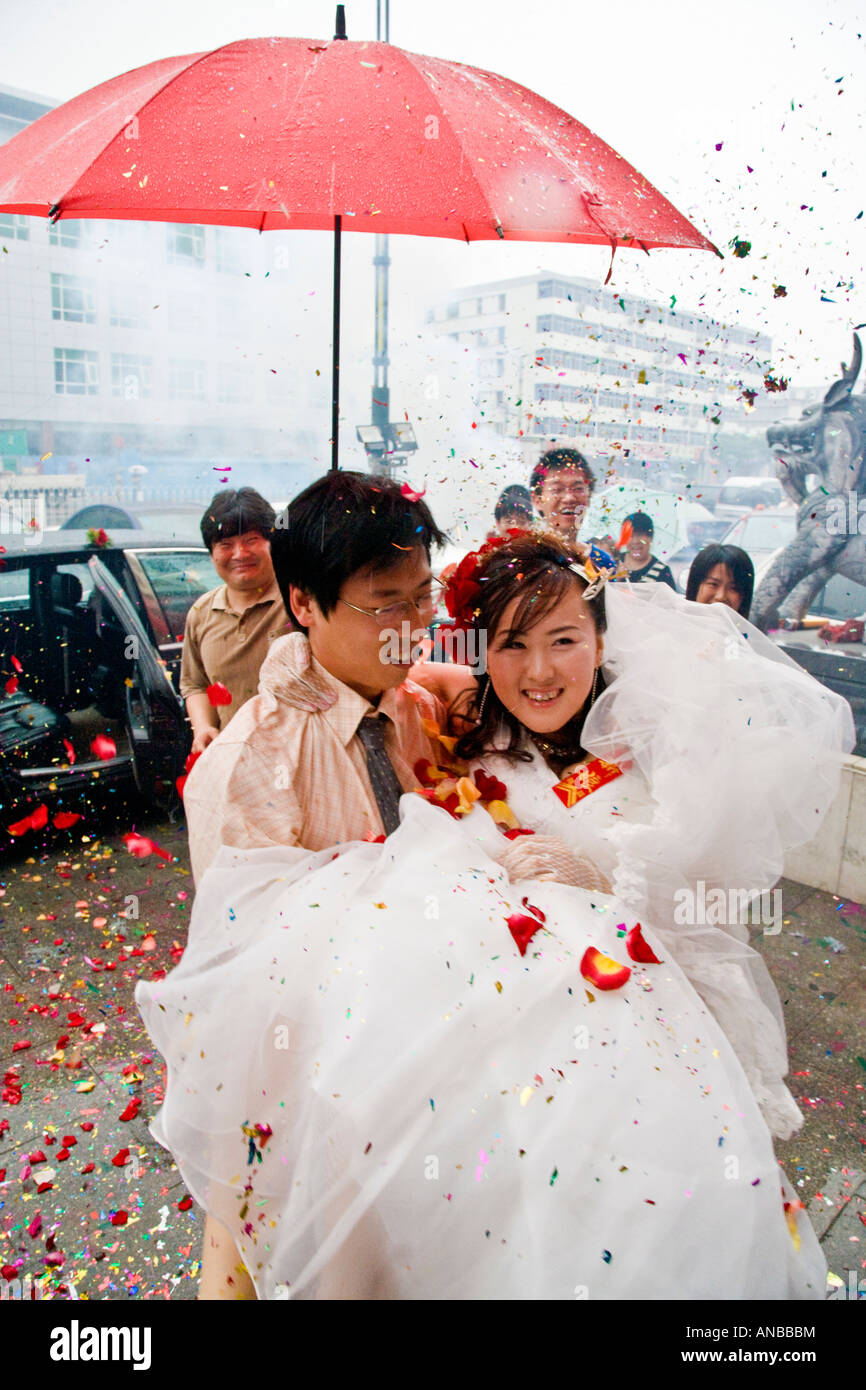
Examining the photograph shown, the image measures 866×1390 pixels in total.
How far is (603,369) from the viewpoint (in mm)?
3938

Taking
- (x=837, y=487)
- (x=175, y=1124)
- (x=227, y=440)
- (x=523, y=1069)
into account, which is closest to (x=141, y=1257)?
(x=175, y=1124)

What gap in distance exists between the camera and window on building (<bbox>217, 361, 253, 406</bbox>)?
30.6ft

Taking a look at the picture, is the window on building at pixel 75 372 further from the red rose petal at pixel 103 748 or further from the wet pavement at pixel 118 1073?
the wet pavement at pixel 118 1073

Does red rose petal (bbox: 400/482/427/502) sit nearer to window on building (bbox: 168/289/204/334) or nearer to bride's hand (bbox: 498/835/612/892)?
bride's hand (bbox: 498/835/612/892)

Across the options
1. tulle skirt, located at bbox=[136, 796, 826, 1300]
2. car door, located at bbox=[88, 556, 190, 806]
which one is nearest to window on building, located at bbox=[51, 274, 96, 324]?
car door, located at bbox=[88, 556, 190, 806]

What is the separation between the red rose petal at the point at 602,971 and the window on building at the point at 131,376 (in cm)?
929

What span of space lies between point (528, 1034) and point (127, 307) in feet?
35.2

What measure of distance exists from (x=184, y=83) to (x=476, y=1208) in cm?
234

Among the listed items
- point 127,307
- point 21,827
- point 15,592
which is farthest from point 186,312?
point 21,827

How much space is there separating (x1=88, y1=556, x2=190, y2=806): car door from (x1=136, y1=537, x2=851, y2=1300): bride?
325cm

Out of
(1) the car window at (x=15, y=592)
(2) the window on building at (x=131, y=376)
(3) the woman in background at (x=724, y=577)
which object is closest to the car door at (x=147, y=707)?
(1) the car window at (x=15, y=592)

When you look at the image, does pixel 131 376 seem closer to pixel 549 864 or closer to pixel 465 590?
pixel 465 590

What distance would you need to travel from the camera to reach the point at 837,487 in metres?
4.86
